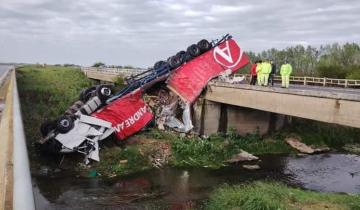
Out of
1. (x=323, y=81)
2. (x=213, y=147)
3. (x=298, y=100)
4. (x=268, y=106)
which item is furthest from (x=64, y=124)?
(x=323, y=81)

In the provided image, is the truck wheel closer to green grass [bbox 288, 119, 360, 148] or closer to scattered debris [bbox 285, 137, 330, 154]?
scattered debris [bbox 285, 137, 330, 154]

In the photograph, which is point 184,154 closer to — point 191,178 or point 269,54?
point 191,178

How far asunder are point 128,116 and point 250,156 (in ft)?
22.8

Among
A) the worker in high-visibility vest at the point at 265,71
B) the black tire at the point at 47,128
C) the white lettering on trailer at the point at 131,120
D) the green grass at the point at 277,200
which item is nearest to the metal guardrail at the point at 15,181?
the green grass at the point at 277,200

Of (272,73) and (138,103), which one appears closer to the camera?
(272,73)

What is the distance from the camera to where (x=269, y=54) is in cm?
10769

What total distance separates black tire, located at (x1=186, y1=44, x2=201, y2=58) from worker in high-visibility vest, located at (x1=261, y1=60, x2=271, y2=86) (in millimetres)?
5426

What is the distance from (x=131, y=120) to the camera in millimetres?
23266

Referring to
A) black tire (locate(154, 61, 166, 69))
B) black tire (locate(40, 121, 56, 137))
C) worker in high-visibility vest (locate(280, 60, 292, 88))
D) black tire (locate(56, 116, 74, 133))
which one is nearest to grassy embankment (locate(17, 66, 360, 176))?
black tire (locate(40, 121, 56, 137))

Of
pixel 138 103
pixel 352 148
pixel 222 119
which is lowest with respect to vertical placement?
pixel 352 148

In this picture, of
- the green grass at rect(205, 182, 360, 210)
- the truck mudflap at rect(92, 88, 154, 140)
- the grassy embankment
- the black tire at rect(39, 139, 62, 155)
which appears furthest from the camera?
the truck mudflap at rect(92, 88, 154, 140)

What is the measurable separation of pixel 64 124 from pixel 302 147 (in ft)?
47.4

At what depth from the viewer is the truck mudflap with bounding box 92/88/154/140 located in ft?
73.1

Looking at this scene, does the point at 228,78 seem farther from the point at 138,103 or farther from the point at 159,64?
the point at 138,103
